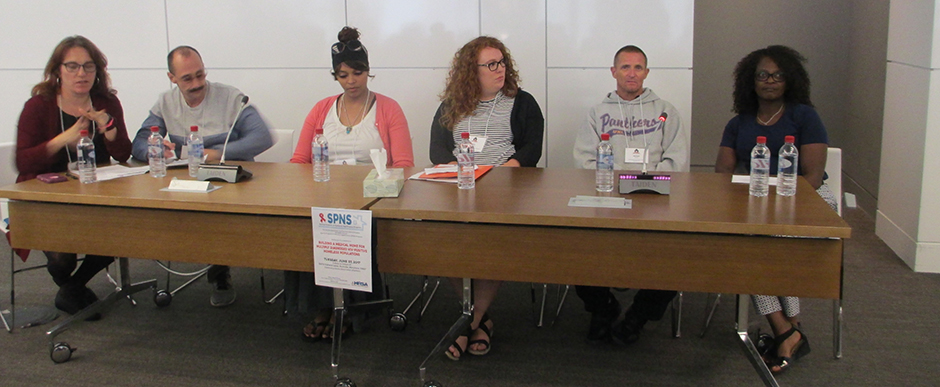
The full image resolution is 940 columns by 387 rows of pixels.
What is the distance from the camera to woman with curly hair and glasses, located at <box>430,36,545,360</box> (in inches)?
132

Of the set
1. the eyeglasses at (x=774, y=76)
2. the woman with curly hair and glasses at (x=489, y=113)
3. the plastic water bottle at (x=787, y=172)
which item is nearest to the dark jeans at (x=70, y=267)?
the woman with curly hair and glasses at (x=489, y=113)

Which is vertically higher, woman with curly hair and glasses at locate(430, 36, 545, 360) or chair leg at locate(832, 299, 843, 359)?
woman with curly hair and glasses at locate(430, 36, 545, 360)

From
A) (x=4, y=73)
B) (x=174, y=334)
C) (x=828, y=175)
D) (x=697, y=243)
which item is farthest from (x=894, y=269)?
(x=4, y=73)

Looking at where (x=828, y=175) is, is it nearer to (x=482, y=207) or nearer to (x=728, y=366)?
(x=728, y=366)

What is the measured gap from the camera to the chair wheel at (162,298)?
330cm

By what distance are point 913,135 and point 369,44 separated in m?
3.04

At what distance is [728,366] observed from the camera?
263cm

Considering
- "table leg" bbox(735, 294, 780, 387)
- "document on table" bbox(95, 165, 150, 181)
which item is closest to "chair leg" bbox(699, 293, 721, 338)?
"table leg" bbox(735, 294, 780, 387)

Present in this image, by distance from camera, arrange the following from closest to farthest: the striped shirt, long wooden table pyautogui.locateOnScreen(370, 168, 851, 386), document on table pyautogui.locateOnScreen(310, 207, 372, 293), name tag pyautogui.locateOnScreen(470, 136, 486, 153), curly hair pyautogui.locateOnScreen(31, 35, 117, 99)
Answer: long wooden table pyautogui.locateOnScreen(370, 168, 851, 386) → document on table pyautogui.locateOnScreen(310, 207, 372, 293) → curly hair pyautogui.locateOnScreen(31, 35, 117, 99) → name tag pyautogui.locateOnScreen(470, 136, 486, 153) → the striped shirt

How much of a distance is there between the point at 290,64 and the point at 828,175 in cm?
307

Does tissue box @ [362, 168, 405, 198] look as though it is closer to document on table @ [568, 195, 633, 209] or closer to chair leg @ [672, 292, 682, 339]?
document on table @ [568, 195, 633, 209]

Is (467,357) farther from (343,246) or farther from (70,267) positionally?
(70,267)

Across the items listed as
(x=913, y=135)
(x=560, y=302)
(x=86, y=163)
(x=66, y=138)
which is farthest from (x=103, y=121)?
(x=913, y=135)

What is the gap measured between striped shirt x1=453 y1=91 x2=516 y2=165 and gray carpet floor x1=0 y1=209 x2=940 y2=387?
2.15 feet
